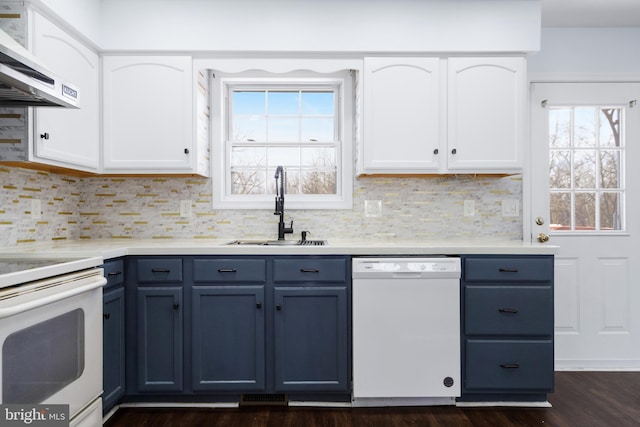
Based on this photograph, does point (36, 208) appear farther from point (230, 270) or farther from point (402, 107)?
point (402, 107)

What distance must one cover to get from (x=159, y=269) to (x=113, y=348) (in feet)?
1.57

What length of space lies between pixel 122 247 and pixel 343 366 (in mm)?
1465

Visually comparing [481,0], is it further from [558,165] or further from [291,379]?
[291,379]

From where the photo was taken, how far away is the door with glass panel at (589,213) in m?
2.79

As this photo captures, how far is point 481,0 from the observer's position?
241 centimetres

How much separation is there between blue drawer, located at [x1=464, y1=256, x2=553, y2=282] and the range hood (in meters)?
2.26

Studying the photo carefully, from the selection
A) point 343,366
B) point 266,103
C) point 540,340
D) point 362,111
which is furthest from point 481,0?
point 343,366

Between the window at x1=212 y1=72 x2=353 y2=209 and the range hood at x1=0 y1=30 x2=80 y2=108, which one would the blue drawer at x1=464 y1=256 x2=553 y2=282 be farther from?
the range hood at x1=0 y1=30 x2=80 y2=108

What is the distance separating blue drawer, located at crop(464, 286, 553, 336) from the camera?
2.17 metres

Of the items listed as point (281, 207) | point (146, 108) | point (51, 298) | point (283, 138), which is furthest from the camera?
point (283, 138)

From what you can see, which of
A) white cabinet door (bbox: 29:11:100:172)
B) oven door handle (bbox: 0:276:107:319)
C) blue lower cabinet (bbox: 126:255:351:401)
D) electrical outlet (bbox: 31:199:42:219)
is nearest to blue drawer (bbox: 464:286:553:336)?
blue lower cabinet (bbox: 126:255:351:401)

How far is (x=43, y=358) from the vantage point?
1.36 m

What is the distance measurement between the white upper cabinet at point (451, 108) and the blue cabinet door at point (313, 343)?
3.14ft

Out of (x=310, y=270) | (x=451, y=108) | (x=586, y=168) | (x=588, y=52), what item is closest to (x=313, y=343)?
(x=310, y=270)
